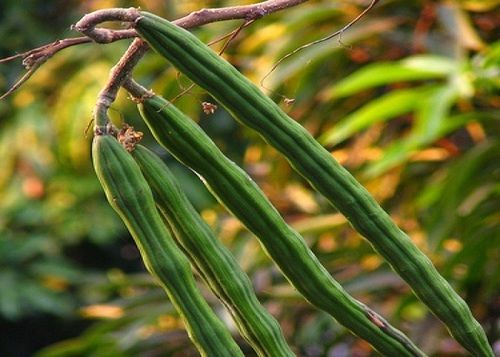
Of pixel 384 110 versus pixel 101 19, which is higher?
pixel 101 19

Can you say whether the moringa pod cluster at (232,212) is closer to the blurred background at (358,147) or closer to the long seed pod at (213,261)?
the long seed pod at (213,261)

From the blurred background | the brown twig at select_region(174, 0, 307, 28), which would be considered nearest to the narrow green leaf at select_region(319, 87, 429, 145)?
the blurred background

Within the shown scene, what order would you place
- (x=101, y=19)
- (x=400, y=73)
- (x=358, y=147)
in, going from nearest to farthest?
1. (x=101, y=19)
2. (x=400, y=73)
3. (x=358, y=147)

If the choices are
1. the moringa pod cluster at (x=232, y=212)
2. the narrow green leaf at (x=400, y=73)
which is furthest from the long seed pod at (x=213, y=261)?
the narrow green leaf at (x=400, y=73)

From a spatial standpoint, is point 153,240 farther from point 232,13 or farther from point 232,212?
point 232,13

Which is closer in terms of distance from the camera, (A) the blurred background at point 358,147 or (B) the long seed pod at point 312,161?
(B) the long seed pod at point 312,161

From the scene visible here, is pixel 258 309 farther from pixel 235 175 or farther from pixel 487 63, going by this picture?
pixel 487 63

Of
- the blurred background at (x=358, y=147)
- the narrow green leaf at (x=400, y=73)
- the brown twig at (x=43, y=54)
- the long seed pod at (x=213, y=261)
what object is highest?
the brown twig at (x=43, y=54)

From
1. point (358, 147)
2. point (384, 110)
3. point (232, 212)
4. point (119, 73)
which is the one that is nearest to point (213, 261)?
point (232, 212)
